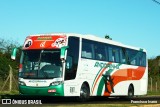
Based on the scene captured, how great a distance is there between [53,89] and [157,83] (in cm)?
3609

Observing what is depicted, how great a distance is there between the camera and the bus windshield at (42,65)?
2273cm

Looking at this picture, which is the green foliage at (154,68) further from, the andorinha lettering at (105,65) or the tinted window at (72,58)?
the tinted window at (72,58)

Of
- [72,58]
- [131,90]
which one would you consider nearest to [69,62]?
[72,58]

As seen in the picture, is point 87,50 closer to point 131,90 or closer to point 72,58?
point 72,58

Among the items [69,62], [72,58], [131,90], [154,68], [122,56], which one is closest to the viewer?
Result: [69,62]

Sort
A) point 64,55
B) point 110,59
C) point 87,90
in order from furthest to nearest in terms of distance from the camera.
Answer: point 110,59 → point 87,90 → point 64,55

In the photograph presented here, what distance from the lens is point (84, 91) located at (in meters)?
24.7

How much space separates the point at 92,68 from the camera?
84.0ft

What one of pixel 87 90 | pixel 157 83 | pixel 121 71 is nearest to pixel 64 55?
pixel 87 90

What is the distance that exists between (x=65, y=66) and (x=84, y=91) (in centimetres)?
247

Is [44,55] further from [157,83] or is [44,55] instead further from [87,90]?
[157,83]

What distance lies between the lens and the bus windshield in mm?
22734

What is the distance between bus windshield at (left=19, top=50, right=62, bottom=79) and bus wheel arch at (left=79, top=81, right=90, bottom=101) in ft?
7.65

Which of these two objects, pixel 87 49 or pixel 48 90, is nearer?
pixel 48 90
